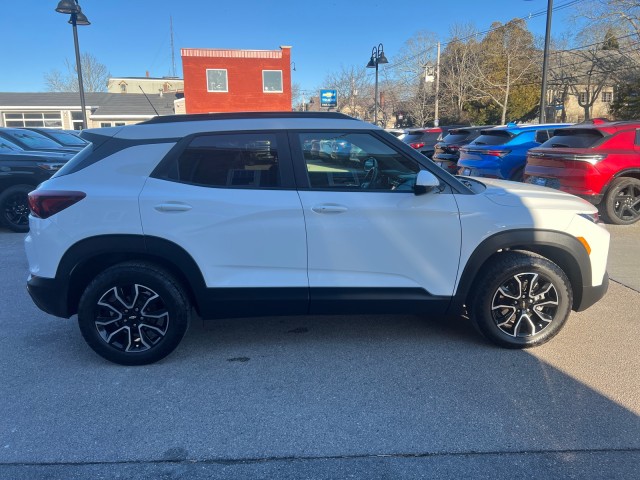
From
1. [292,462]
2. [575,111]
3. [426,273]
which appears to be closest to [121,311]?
[292,462]

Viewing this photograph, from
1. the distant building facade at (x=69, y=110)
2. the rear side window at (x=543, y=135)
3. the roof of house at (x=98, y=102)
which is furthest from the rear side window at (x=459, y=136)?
the roof of house at (x=98, y=102)

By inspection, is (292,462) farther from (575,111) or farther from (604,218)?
(575,111)

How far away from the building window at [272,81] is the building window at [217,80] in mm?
2822

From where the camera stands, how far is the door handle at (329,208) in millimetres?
3406

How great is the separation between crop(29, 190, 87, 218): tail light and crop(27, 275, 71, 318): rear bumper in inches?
18.6

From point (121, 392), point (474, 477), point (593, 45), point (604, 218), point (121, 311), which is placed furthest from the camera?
point (593, 45)

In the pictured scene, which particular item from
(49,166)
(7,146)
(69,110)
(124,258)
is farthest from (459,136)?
(69,110)

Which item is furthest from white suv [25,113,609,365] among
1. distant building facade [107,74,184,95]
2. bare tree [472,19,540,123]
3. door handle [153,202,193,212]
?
distant building facade [107,74,184,95]

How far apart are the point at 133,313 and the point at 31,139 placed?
8540 millimetres

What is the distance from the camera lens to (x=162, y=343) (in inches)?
138

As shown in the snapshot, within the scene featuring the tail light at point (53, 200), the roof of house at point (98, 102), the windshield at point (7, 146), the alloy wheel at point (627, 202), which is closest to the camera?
the tail light at point (53, 200)

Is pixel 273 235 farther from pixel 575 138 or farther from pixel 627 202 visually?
pixel 627 202

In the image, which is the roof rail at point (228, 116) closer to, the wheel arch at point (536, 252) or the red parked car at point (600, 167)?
the wheel arch at point (536, 252)

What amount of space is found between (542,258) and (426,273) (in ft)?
2.98
